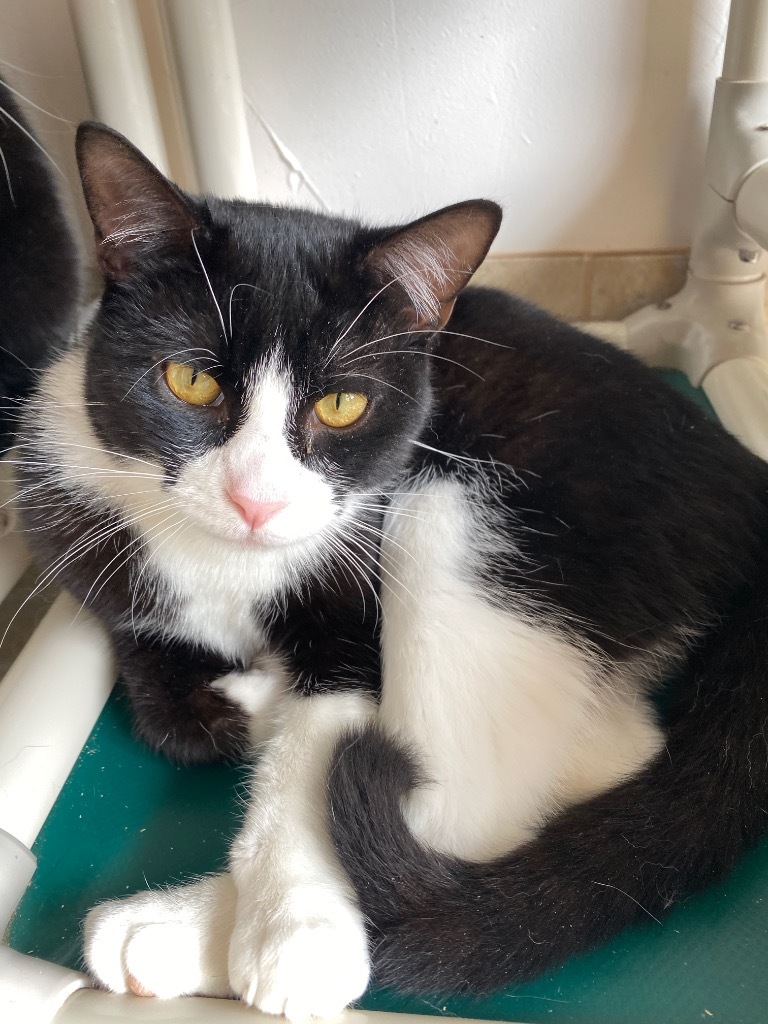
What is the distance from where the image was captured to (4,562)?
1.07 meters

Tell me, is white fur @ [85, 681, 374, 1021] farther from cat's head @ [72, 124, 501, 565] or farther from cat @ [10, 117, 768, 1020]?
cat's head @ [72, 124, 501, 565]

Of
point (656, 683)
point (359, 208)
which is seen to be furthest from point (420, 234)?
point (359, 208)

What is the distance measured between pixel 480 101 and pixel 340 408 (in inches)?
33.4

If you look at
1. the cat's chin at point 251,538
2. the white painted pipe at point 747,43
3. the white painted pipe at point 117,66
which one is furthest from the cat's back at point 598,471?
the white painted pipe at point 117,66

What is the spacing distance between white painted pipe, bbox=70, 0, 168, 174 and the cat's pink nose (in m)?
0.76

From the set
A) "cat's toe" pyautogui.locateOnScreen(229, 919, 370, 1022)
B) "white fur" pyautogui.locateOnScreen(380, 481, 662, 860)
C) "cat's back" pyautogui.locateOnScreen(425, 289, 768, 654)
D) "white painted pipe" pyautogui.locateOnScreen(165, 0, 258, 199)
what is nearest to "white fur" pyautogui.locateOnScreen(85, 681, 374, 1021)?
"cat's toe" pyautogui.locateOnScreen(229, 919, 370, 1022)

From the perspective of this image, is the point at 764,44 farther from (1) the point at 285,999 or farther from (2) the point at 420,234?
(1) the point at 285,999

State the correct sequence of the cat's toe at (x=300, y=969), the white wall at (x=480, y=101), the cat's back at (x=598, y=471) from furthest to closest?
the white wall at (x=480, y=101) < the cat's back at (x=598, y=471) < the cat's toe at (x=300, y=969)

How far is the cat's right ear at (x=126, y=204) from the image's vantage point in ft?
2.37

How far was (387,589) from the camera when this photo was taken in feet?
3.07

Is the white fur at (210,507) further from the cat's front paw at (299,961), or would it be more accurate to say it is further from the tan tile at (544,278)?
the tan tile at (544,278)

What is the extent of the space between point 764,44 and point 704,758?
3.25ft

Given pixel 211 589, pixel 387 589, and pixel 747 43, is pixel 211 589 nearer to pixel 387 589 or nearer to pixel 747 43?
pixel 387 589

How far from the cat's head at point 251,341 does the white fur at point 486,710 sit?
147 mm
